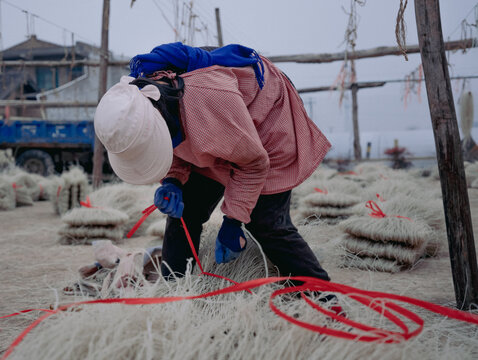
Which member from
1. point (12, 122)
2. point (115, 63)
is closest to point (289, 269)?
point (115, 63)

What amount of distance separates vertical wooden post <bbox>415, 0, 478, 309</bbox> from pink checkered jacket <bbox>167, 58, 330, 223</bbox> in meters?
0.46

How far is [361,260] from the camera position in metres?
2.49

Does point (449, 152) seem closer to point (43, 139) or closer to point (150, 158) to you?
point (150, 158)

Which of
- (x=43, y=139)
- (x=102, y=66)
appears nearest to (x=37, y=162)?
(x=43, y=139)

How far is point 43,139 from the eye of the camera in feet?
33.2

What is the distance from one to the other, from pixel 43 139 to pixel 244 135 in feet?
33.1

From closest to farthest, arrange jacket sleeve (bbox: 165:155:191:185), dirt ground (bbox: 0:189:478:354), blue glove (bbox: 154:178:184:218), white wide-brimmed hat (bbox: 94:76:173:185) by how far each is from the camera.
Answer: white wide-brimmed hat (bbox: 94:76:173:185)
blue glove (bbox: 154:178:184:218)
jacket sleeve (bbox: 165:155:191:185)
dirt ground (bbox: 0:189:478:354)

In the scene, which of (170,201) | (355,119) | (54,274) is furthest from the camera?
(355,119)

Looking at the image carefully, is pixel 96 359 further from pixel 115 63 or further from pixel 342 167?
pixel 342 167

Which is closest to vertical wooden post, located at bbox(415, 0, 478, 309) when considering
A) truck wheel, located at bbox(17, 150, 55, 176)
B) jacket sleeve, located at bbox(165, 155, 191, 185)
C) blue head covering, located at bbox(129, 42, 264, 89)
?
blue head covering, located at bbox(129, 42, 264, 89)

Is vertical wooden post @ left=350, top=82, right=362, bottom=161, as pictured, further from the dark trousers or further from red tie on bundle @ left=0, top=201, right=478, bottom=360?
red tie on bundle @ left=0, top=201, right=478, bottom=360

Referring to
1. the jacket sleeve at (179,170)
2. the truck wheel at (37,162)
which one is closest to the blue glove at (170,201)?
the jacket sleeve at (179,170)

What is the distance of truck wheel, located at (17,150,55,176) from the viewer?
10148mm

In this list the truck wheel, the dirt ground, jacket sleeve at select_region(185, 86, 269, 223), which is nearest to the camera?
jacket sleeve at select_region(185, 86, 269, 223)
